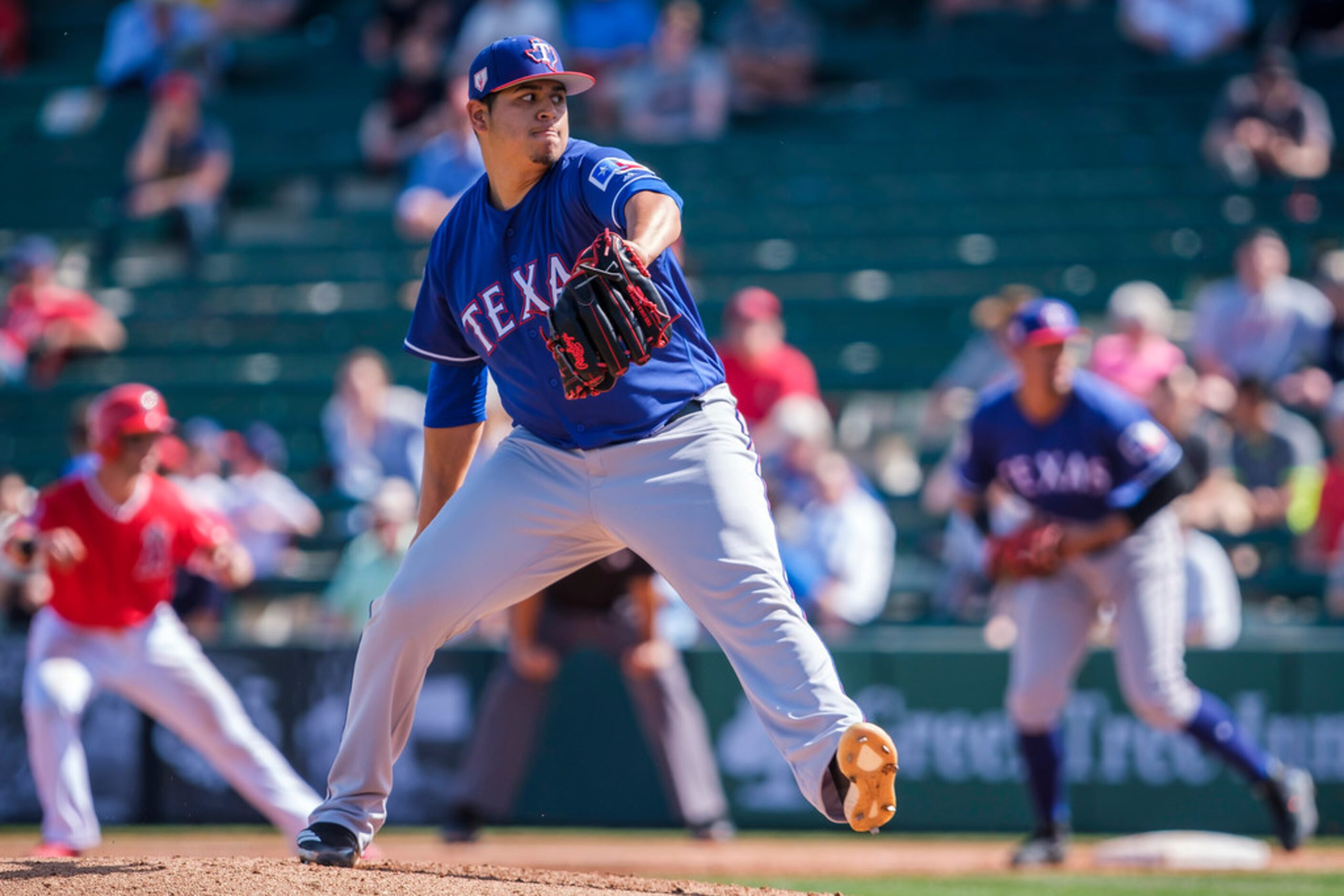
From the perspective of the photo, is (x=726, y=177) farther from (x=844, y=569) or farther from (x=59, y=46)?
(x=59, y=46)

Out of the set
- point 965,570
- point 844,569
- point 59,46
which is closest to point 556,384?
point 844,569

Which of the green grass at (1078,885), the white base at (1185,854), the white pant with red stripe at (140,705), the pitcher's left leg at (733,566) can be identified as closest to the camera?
the pitcher's left leg at (733,566)

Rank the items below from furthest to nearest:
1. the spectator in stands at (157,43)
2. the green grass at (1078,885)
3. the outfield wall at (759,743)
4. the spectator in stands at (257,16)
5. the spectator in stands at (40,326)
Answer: the spectator in stands at (257,16) < the spectator in stands at (157,43) < the spectator in stands at (40,326) < the outfield wall at (759,743) < the green grass at (1078,885)

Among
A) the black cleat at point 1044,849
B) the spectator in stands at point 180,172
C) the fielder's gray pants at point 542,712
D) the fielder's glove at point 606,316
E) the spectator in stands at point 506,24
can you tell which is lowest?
the black cleat at point 1044,849

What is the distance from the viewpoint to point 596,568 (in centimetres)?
780

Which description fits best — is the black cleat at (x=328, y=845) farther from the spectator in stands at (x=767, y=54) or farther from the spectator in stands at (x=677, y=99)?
the spectator in stands at (x=767, y=54)

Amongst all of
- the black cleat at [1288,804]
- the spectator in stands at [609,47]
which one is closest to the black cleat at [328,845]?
the black cleat at [1288,804]

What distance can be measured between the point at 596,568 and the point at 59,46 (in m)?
10.8

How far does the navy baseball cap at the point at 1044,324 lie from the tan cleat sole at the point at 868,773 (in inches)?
132

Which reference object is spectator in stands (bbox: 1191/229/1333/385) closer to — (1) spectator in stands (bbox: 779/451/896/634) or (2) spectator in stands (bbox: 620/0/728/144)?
(1) spectator in stands (bbox: 779/451/896/634)

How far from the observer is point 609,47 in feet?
43.0

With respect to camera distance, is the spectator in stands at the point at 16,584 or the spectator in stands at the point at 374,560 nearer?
the spectator in stands at the point at 16,584

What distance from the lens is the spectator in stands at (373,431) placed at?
33.5 ft

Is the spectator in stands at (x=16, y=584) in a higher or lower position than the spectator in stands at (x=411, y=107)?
lower
